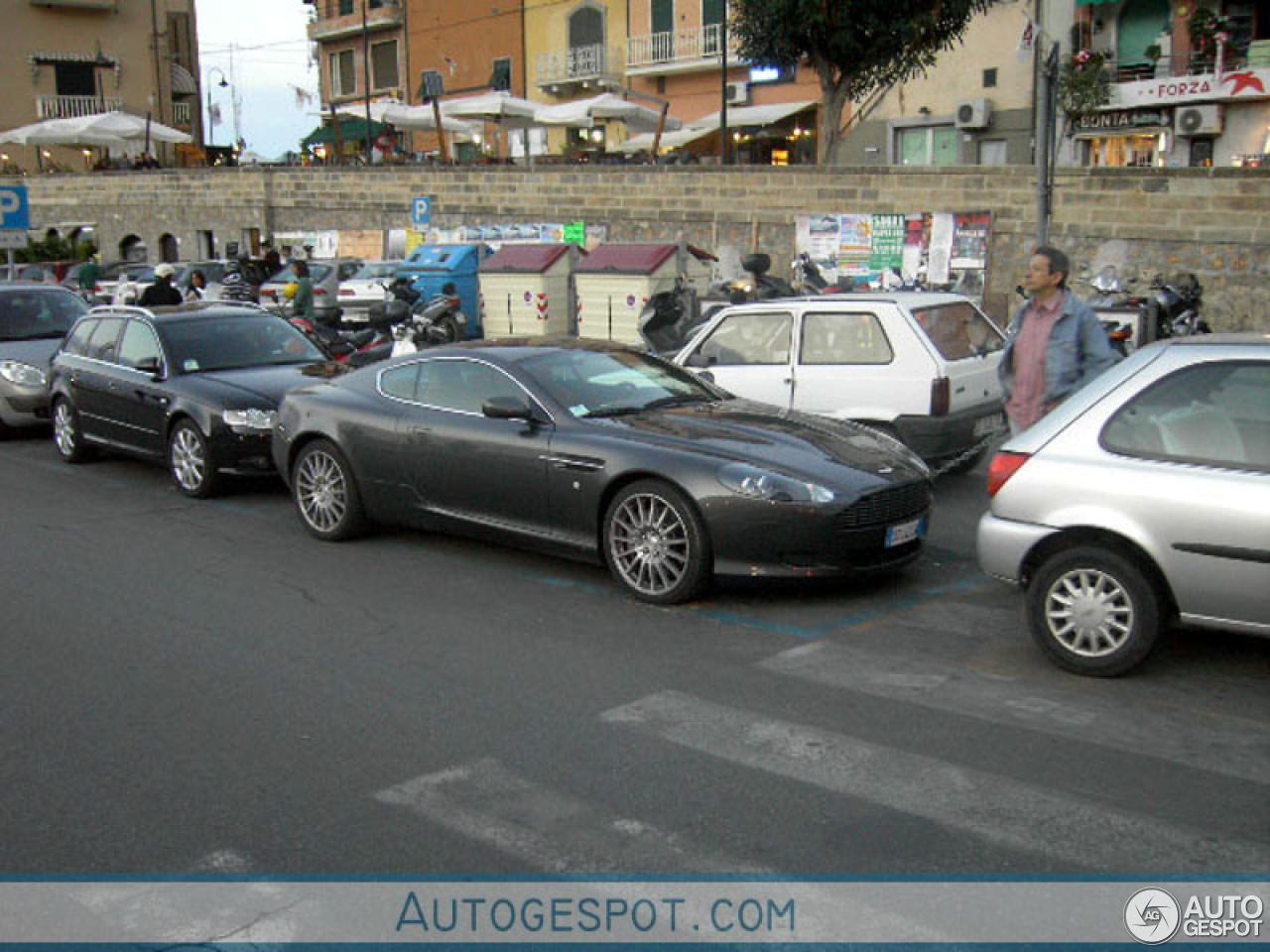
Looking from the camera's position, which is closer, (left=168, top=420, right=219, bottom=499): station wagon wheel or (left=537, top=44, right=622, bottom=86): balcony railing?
(left=168, top=420, right=219, bottom=499): station wagon wheel

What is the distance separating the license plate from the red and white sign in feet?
69.8

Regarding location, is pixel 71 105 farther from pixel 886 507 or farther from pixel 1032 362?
pixel 886 507

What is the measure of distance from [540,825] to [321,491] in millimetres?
5038

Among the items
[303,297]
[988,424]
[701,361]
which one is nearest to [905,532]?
[988,424]

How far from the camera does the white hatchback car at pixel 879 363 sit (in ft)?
31.0

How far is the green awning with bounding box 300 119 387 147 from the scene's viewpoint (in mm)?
43219

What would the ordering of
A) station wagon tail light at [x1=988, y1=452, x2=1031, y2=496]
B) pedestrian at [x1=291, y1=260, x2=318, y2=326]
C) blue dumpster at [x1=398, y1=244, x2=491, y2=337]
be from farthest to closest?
blue dumpster at [x1=398, y1=244, x2=491, y2=337] → pedestrian at [x1=291, y1=260, x2=318, y2=326] → station wagon tail light at [x1=988, y1=452, x2=1031, y2=496]

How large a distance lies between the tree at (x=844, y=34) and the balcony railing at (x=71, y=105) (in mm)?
38229

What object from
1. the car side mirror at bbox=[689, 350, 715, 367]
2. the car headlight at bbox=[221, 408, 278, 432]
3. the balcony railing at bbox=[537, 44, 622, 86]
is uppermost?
the balcony railing at bbox=[537, 44, 622, 86]

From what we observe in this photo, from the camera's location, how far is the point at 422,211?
30.8 metres

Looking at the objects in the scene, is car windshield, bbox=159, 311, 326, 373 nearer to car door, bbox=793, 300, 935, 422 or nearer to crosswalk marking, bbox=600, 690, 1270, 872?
car door, bbox=793, 300, 935, 422

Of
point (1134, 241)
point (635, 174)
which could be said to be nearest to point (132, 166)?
point (635, 174)

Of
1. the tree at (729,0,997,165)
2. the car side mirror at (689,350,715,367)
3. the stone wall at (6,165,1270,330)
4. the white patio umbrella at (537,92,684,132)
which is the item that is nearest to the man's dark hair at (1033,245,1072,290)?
the car side mirror at (689,350,715,367)

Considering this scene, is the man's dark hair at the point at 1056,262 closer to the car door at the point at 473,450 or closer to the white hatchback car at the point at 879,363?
the white hatchback car at the point at 879,363
